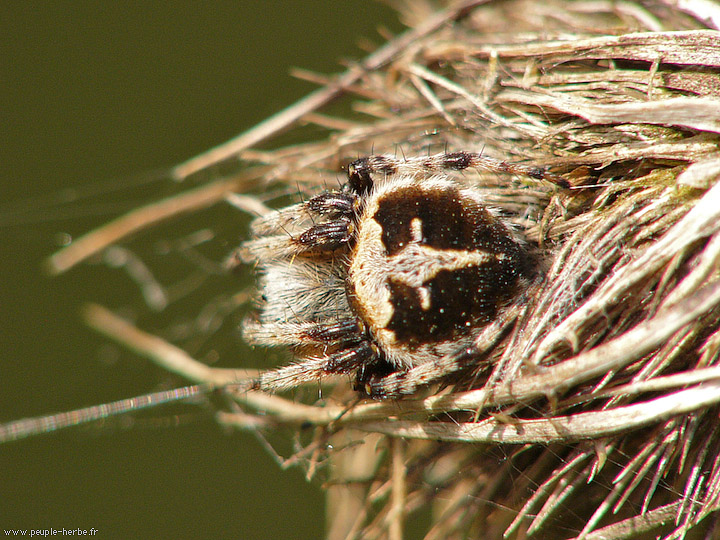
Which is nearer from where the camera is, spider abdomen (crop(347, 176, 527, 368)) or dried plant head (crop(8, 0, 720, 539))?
dried plant head (crop(8, 0, 720, 539))

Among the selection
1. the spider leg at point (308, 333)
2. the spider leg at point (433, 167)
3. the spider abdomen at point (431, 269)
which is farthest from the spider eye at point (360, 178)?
the spider leg at point (308, 333)

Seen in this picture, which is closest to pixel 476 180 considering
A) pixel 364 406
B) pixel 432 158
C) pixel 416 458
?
pixel 432 158

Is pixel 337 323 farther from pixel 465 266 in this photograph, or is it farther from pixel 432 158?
pixel 432 158

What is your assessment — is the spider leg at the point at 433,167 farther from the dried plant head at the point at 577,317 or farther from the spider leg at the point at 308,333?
the spider leg at the point at 308,333

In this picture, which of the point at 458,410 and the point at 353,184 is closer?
the point at 458,410

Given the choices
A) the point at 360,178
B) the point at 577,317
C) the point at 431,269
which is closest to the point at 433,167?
the point at 360,178

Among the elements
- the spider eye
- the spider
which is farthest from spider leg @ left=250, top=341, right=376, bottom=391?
the spider eye

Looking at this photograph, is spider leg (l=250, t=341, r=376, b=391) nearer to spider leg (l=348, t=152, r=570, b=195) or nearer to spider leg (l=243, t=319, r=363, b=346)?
Answer: spider leg (l=243, t=319, r=363, b=346)

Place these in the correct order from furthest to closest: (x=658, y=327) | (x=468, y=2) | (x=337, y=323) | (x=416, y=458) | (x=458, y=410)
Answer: (x=468, y=2)
(x=416, y=458)
(x=337, y=323)
(x=458, y=410)
(x=658, y=327)

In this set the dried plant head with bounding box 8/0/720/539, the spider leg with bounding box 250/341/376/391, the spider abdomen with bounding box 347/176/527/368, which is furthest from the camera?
the spider leg with bounding box 250/341/376/391
